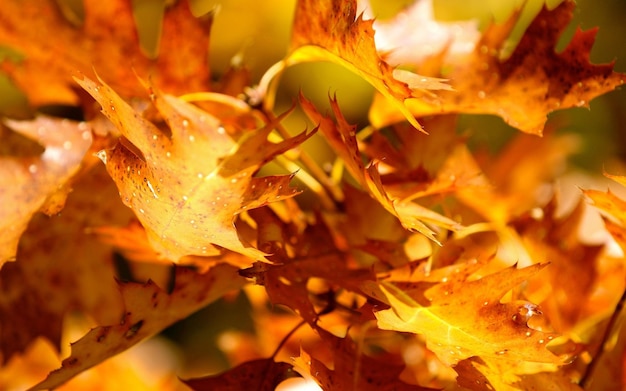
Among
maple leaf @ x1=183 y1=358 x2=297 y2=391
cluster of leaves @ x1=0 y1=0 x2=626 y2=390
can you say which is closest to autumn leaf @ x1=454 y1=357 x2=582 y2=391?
cluster of leaves @ x1=0 y1=0 x2=626 y2=390

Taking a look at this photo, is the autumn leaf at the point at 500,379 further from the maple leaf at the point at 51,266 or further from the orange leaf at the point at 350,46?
the maple leaf at the point at 51,266

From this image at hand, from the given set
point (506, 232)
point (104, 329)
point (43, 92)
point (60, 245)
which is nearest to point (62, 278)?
point (60, 245)

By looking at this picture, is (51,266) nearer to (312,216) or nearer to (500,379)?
(312,216)

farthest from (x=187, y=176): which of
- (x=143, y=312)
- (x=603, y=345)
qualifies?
(x=603, y=345)

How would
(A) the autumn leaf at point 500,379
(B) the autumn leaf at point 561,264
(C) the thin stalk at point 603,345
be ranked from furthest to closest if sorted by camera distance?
Answer: (B) the autumn leaf at point 561,264
(C) the thin stalk at point 603,345
(A) the autumn leaf at point 500,379

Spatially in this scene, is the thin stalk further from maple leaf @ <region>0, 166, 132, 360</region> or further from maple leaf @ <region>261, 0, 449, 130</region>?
maple leaf @ <region>0, 166, 132, 360</region>

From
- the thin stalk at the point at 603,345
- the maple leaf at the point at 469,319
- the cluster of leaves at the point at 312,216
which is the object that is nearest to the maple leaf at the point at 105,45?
the cluster of leaves at the point at 312,216
